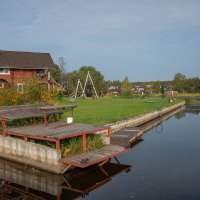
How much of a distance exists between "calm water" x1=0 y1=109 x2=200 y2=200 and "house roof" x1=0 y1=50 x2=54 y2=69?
97.2ft

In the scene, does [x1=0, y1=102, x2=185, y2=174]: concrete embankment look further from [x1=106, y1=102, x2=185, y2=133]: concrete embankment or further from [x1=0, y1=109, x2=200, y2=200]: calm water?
[x1=106, y1=102, x2=185, y2=133]: concrete embankment

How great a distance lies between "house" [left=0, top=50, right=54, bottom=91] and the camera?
45.4 metres

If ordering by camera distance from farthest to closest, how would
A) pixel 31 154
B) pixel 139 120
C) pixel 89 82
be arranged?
pixel 89 82
pixel 139 120
pixel 31 154

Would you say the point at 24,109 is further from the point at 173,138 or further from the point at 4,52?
the point at 4,52

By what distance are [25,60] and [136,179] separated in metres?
36.5

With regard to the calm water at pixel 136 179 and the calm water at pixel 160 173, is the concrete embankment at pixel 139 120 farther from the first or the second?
the calm water at pixel 136 179

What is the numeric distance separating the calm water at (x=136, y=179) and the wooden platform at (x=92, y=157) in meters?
0.94

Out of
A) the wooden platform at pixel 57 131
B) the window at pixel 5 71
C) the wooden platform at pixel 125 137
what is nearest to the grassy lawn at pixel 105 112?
the wooden platform at pixel 125 137

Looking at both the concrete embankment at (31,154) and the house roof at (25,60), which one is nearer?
the concrete embankment at (31,154)

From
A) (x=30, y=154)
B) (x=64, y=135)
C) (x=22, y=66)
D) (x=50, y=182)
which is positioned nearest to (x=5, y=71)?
(x=22, y=66)

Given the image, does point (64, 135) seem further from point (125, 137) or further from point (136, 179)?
point (125, 137)

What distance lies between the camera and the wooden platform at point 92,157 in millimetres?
14898

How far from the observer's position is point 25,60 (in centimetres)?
4784

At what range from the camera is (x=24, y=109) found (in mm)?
20141
